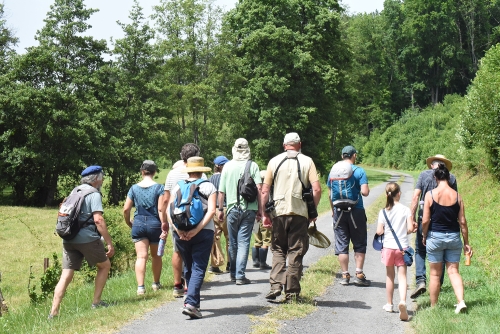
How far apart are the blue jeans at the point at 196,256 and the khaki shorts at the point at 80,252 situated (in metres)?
1.21

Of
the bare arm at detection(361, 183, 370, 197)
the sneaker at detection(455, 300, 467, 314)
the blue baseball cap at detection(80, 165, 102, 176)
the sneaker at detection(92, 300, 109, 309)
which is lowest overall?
the sneaker at detection(92, 300, 109, 309)

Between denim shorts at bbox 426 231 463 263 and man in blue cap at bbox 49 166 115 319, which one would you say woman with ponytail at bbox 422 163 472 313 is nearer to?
denim shorts at bbox 426 231 463 263

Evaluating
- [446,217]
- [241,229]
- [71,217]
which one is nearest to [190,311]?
[71,217]

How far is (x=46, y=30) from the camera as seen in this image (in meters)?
41.2

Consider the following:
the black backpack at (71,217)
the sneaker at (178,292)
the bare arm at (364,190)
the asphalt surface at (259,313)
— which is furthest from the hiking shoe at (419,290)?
the black backpack at (71,217)

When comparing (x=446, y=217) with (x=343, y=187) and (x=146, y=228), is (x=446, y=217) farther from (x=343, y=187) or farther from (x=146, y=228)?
A: (x=146, y=228)

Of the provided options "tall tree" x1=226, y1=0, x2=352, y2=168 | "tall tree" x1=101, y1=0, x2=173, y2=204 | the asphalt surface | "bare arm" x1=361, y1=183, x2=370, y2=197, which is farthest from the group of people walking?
"tall tree" x1=101, y1=0, x2=173, y2=204

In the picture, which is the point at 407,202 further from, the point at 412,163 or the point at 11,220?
the point at 412,163

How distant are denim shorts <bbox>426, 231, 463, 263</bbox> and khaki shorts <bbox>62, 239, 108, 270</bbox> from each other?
14.3ft

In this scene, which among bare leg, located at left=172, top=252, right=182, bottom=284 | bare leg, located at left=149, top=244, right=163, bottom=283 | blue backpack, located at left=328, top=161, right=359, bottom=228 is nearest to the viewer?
bare leg, located at left=172, top=252, right=182, bottom=284

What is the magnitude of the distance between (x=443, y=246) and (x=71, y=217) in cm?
482

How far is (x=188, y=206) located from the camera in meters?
7.10

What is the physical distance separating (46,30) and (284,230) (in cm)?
3817

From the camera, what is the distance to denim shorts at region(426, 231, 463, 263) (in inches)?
293
